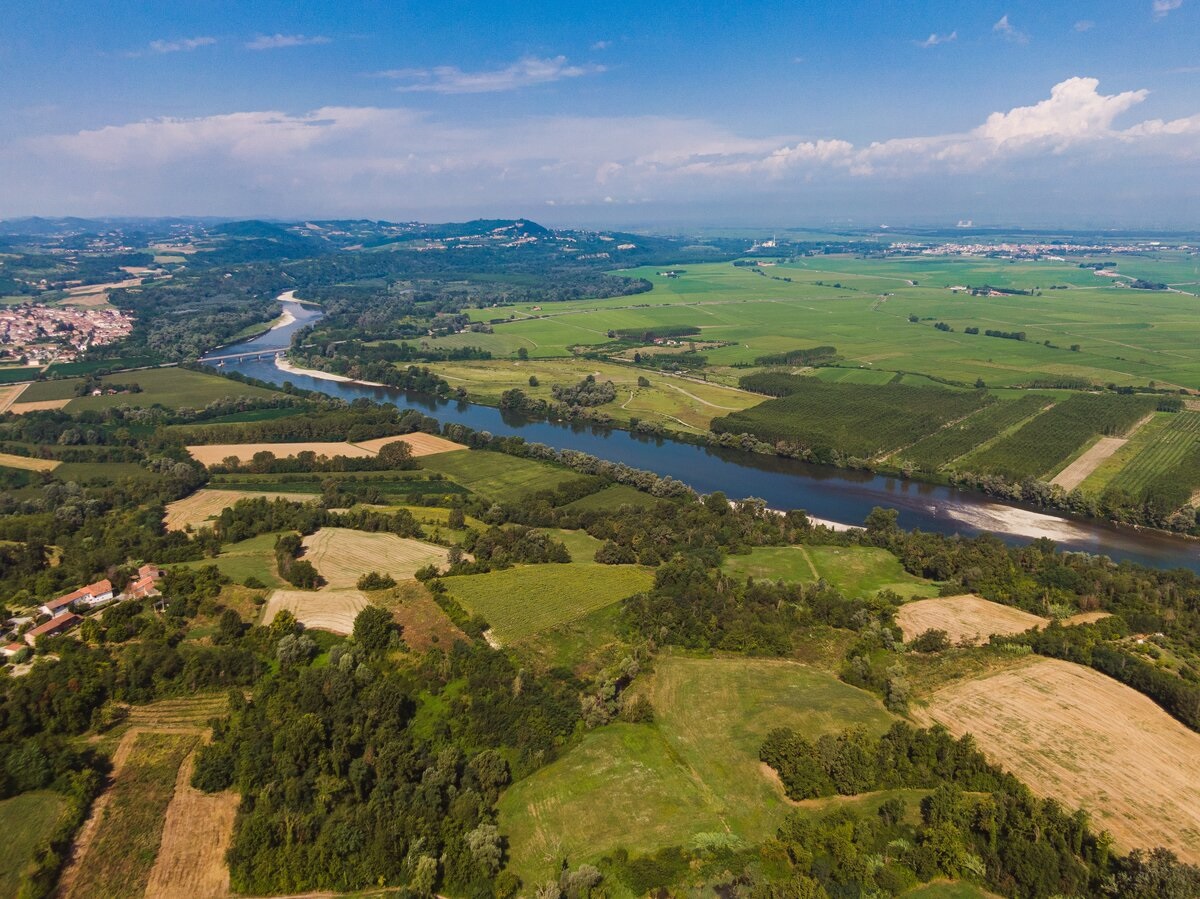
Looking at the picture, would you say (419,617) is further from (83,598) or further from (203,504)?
(203,504)

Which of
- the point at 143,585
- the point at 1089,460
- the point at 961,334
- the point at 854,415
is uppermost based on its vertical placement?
the point at 961,334

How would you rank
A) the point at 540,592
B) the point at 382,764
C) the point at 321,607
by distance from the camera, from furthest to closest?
the point at 540,592 < the point at 321,607 < the point at 382,764

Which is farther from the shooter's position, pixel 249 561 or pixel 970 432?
pixel 970 432

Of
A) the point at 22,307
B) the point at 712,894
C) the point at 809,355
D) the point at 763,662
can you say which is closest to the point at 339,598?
the point at 763,662

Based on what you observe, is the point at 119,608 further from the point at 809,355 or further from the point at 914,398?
the point at 809,355

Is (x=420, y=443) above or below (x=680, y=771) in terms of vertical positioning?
above

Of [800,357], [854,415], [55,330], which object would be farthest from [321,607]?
[55,330]

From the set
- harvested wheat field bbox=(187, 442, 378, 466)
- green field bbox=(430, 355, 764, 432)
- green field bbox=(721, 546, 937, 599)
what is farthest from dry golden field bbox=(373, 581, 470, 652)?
green field bbox=(430, 355, 764, 432)
